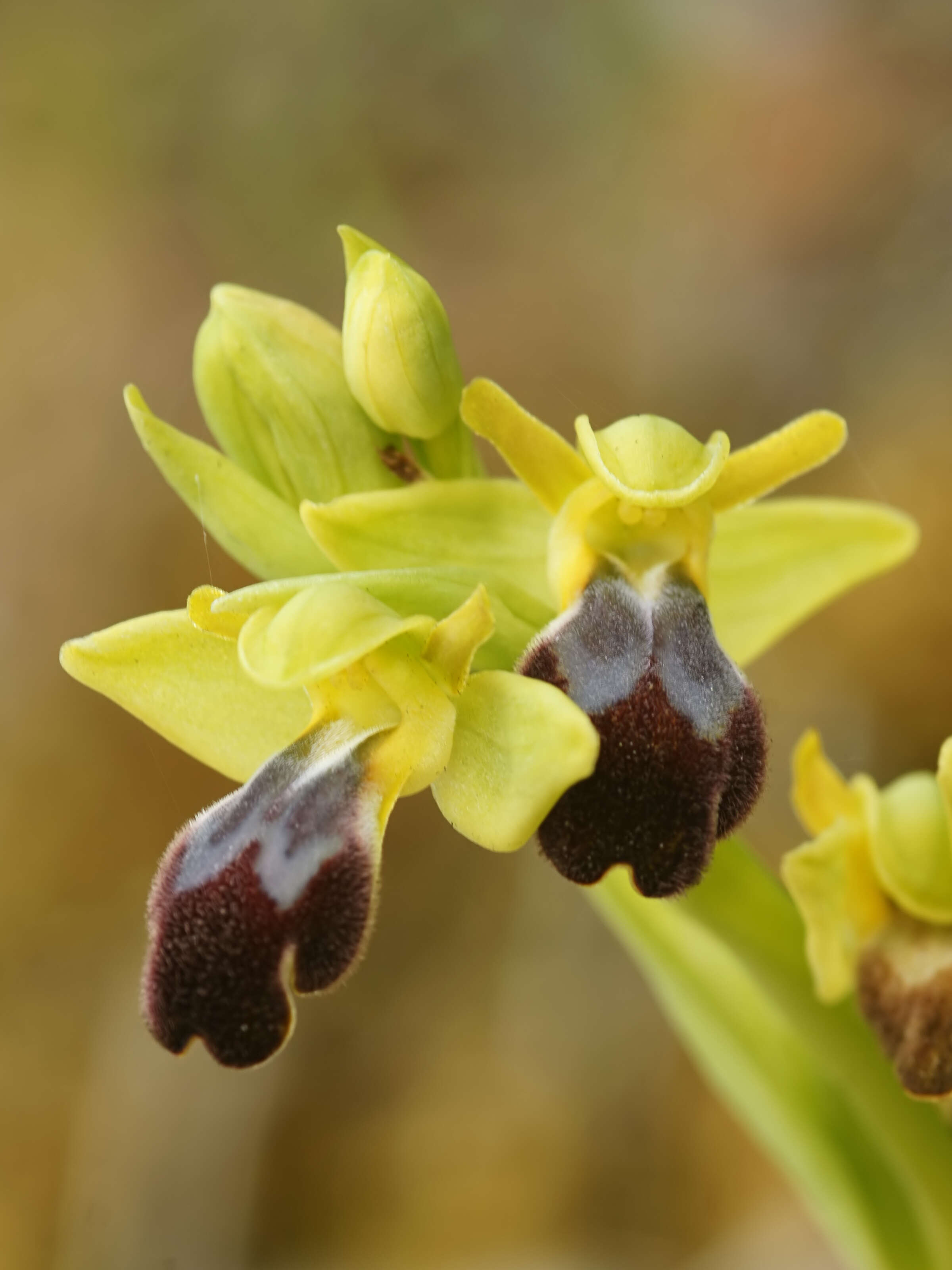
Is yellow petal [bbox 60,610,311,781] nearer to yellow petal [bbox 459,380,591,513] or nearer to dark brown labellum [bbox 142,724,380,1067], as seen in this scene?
dark brown labellum [bbox 142,724,380,1067]

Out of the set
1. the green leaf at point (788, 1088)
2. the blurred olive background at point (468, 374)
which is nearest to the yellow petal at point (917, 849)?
the green leaf at point (788, 1088)

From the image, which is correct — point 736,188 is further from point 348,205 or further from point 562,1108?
point 562,1108

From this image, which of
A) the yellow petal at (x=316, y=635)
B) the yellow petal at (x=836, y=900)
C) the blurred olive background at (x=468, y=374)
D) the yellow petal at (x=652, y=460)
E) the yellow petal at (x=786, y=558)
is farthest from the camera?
the blurred olive background at (x=468, y=374)

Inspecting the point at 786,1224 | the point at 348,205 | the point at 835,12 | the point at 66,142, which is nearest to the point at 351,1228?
the point at 786,1224

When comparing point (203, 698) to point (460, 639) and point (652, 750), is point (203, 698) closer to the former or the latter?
point (460, 639)

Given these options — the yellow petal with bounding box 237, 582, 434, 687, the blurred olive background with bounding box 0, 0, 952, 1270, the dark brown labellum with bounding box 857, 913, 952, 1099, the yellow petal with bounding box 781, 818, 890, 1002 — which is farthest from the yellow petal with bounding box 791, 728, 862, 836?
the blurred olive background with bounding box 0, 0, 952, 1270

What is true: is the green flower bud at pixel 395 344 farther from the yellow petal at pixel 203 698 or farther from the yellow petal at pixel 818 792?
the yellow petal at pixel 818 792

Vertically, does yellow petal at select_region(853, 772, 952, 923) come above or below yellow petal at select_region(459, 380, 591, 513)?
below
